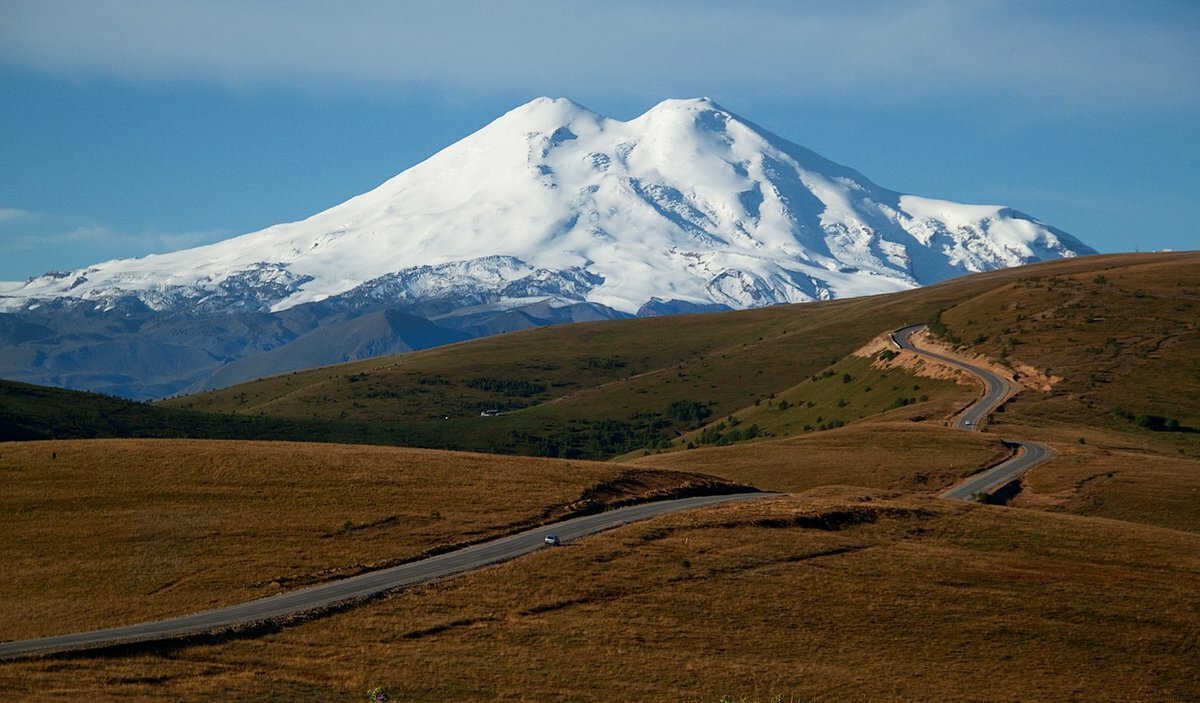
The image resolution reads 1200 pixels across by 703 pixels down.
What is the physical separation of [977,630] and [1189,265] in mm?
143306

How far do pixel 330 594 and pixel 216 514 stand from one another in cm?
1265

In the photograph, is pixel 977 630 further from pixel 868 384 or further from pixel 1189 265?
pixel 1189 265

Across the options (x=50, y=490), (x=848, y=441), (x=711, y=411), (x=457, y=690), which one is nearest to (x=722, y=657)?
(x=457, y=690)

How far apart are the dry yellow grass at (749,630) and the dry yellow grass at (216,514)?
6014 mm

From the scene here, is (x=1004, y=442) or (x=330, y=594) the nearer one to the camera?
(x=330, y=594)

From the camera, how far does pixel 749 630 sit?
4553cm

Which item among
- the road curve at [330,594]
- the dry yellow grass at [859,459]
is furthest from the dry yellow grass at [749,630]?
the dry yellow grass at [859,459]

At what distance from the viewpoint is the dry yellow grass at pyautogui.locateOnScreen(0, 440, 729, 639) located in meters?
46.4

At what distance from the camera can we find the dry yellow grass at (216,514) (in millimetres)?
46375

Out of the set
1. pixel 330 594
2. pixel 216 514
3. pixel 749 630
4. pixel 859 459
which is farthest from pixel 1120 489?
pixel 216 514

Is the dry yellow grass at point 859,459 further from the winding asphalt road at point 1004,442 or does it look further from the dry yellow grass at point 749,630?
the dry yellow grass at point 749,630

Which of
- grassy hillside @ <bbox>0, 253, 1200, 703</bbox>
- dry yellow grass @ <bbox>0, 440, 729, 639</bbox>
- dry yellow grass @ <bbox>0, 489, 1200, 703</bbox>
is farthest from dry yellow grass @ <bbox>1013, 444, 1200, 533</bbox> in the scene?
dry yellow grass @ <bbox>0, 440, 729, 639</bbox>

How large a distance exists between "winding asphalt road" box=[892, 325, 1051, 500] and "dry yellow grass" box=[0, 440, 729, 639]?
24150mm

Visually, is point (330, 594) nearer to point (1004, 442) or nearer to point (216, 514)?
point (216, 514)
